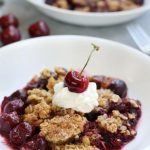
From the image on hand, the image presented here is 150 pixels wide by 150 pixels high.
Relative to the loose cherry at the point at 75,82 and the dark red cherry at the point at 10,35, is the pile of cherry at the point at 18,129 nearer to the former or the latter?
the loose cherry at the point at 75,82

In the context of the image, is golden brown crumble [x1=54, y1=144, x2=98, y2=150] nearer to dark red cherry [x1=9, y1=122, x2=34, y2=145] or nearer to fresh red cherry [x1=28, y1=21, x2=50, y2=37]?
dark red cherry [x1=9, y1=122, x2=34, y2=145]

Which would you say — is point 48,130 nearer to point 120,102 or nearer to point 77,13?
point 120,102

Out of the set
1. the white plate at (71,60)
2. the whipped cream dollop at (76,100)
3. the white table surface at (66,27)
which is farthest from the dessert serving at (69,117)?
the white table surface at (66,27)

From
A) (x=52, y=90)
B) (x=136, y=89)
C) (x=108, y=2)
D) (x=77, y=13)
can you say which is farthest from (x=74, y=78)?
(x=108, y=2)

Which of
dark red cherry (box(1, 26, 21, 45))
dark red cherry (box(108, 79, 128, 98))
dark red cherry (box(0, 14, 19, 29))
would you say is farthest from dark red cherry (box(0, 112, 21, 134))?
dark red cherry (box(0, 14, 19, 29))

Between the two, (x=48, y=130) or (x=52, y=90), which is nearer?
(x=48, y=130)

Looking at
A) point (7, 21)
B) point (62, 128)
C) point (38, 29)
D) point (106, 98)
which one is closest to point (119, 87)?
point (106, 98)
